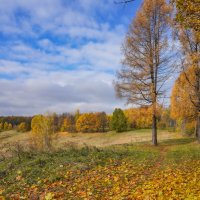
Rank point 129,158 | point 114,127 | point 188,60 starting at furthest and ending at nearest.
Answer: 1. point 114,127
2. point 188,60
3. point 129,158

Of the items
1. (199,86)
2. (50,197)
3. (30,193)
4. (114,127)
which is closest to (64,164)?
(30,193)

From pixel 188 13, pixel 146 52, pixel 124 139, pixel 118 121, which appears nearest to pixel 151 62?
pixel 146 52

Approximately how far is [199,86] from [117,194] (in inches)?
652

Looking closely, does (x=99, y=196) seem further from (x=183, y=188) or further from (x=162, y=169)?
(x=162, y=169)

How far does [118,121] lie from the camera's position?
79250 mm

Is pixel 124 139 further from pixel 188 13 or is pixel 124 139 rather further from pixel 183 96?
pixel 188 13

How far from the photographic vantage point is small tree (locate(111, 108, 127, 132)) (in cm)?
7838

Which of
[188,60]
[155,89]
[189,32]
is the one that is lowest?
[155,89]

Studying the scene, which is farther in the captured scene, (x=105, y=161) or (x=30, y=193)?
(x=105, y=161)

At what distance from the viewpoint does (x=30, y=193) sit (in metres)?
9.06

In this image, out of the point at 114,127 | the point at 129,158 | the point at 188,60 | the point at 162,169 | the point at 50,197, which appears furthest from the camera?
the point at 114,127

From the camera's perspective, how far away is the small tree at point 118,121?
78375mm

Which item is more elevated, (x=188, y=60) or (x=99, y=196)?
(x=188, y=60)

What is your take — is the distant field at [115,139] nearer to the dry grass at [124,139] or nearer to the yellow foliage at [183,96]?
the dry grass at [124,139]
